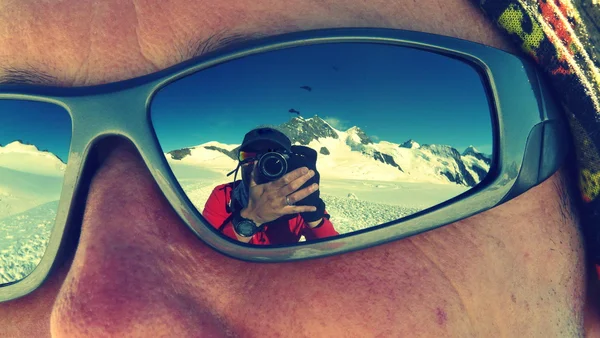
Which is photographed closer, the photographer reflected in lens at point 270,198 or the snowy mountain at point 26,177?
the photographer reflected in lens at point 270,198

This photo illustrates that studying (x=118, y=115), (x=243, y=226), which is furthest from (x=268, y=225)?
(x=118, y=115)

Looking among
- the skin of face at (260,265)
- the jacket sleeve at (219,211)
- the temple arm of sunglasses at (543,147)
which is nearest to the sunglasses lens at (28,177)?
the skin of face at (260,265)

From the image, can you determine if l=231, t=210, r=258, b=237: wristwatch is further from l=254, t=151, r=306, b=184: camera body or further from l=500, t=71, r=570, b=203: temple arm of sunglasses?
l=500, t=71, r=570, b=203: temple arm of sunglasses

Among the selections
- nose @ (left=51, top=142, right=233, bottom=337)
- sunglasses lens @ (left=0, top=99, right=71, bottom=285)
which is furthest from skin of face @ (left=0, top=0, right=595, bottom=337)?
sunglasses lens @ (left=0, top=99, right=71, bottom=285)

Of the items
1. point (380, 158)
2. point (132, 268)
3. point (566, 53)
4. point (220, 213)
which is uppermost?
point (566, 53)

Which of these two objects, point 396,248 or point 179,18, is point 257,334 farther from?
point 179,18

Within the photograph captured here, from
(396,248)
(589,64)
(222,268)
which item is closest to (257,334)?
(222,268)

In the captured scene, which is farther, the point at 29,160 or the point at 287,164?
the point at 29,160

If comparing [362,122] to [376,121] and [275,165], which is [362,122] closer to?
[376,121]

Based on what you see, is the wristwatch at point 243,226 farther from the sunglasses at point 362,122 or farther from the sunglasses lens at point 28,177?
→ the sunglasses lens at point 28,177
